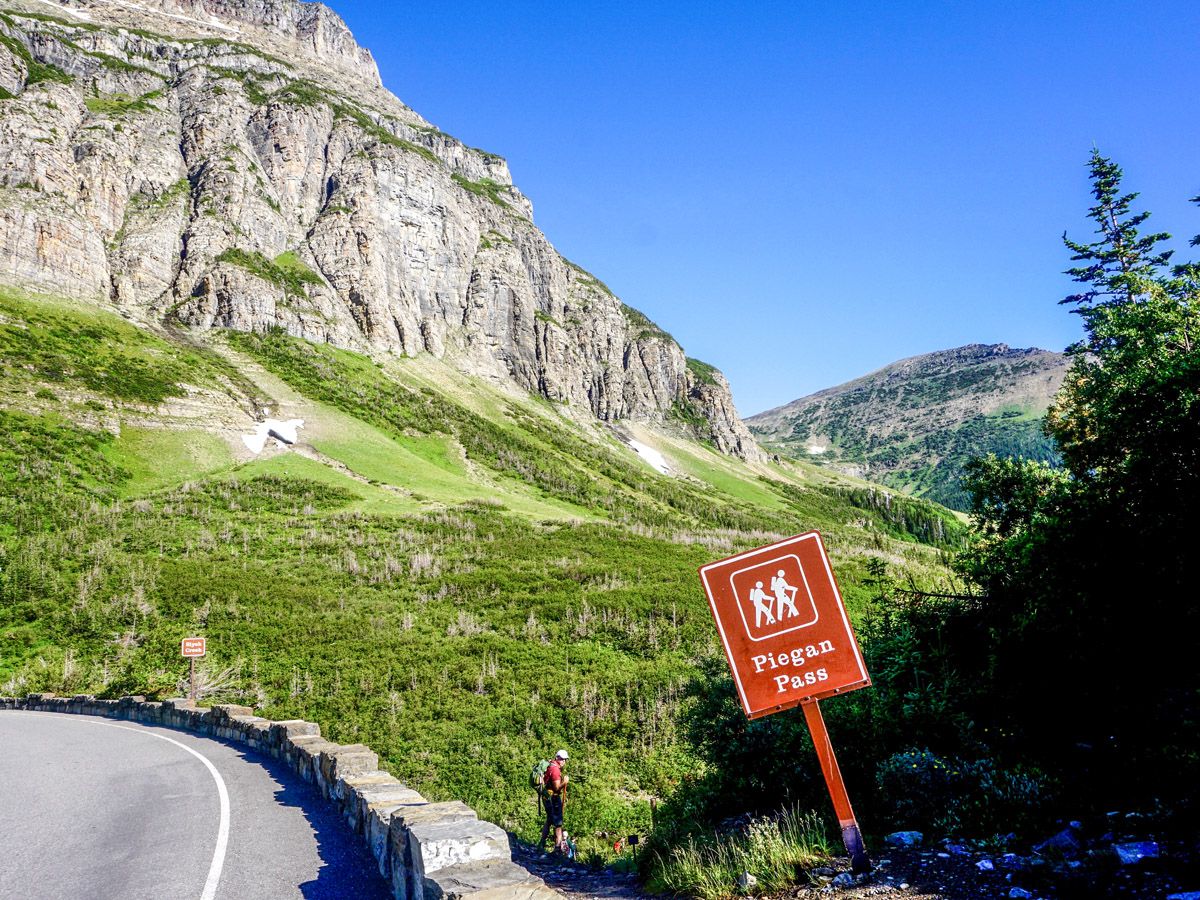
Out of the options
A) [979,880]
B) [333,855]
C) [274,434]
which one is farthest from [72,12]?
[979,880]

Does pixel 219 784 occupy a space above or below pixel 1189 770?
above

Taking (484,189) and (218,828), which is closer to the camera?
(218,828)

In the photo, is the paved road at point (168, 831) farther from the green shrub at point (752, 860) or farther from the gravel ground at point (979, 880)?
the gravel ground at point (979, 880)

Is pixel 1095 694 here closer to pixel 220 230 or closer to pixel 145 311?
pixel 145 311

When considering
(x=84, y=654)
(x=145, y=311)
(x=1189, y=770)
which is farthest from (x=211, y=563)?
(x=145, y=311)

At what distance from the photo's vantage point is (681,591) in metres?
33.3

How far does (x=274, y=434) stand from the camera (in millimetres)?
73250

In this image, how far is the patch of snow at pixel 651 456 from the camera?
145875 mm

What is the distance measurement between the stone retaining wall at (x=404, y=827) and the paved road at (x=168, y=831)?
0.30 meters

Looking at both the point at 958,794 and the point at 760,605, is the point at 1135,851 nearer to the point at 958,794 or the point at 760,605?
the point at 958,794

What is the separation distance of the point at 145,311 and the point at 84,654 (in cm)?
9217

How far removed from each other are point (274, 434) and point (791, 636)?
3105 inches

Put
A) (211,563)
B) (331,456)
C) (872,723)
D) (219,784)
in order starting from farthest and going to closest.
A: (331,456) → (211,563) → (219,784) → (872,723)

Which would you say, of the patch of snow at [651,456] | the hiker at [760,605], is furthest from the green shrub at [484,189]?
the hiker at [760,605]
